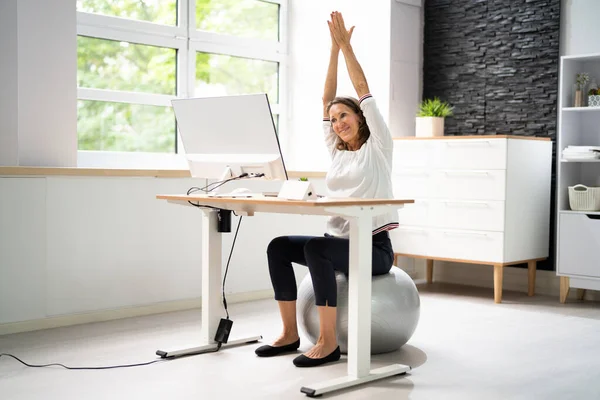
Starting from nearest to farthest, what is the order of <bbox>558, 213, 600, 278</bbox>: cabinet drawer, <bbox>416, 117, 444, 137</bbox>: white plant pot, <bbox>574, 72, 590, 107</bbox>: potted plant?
<bbox>558, 213, 600, 278</bbox>: cabinet drawer → <bbox>574, 72, 590, 107</bbox>: potted plant → <bbox>416, 117, 444, 137</bbox>: white plant pot

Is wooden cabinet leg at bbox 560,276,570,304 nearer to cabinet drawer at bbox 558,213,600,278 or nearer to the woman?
cabinet drawer at bbox 558,213,600,278

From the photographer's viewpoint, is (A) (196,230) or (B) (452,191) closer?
(A) (196,230)

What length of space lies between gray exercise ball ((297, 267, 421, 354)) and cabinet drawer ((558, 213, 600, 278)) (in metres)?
1.71

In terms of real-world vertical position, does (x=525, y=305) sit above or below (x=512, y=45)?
below

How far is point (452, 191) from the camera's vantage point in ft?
16.4

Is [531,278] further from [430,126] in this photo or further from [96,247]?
[96,247]

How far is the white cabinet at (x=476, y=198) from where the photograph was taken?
15.8 ft

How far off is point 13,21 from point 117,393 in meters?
2.12

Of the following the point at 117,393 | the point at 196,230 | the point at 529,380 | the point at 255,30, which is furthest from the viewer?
the point at 255,30

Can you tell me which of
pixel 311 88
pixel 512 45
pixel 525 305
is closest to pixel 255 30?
pixel 311 88

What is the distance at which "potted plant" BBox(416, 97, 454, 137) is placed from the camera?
527 cm

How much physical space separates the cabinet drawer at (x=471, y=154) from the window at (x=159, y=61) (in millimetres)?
1402

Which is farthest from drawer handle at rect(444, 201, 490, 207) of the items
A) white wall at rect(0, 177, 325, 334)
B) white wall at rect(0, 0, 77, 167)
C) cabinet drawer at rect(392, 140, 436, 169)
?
white wall at rect(0, 0, 77, 167)

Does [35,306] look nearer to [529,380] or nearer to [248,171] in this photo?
[248,171]
